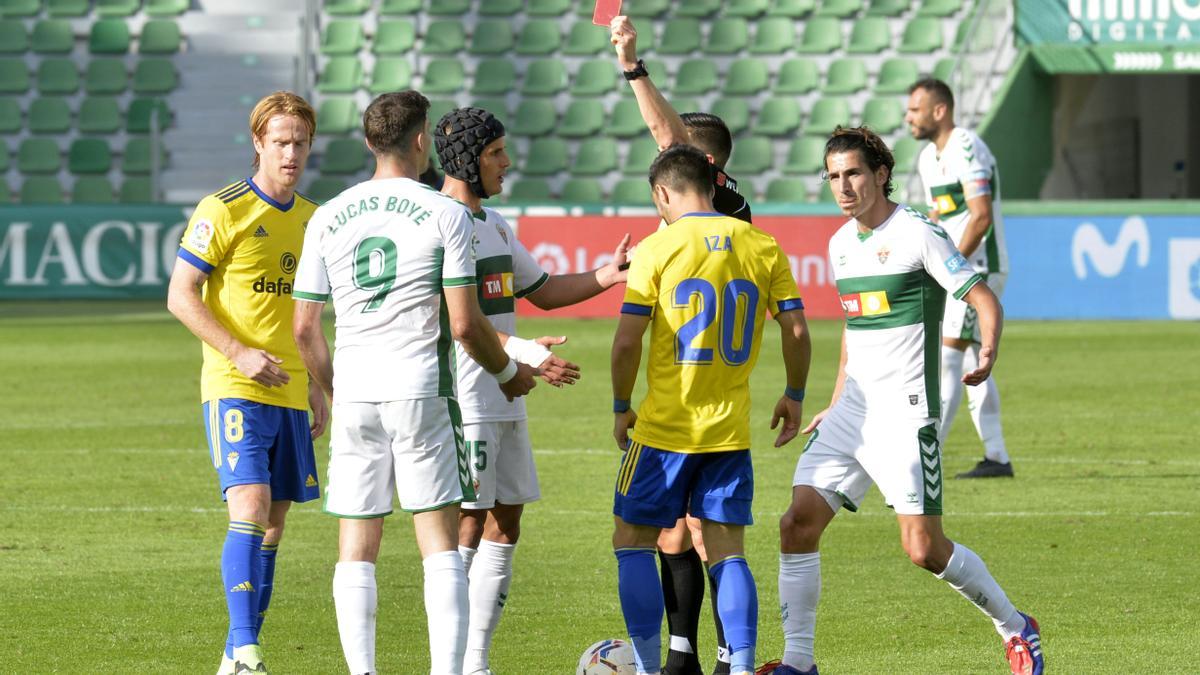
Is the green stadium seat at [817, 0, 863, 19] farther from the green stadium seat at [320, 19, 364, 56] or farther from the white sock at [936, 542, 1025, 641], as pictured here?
the white sock at [936, 542, 1025, 641]

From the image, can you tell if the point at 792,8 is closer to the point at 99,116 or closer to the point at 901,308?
the point at 99,116

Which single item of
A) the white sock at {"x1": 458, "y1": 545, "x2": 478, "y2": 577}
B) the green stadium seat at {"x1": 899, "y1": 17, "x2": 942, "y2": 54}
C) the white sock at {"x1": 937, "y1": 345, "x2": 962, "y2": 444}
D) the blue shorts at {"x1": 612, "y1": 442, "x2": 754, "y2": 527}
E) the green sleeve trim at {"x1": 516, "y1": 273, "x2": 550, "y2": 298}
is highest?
the green stadium seat at {"x1": 899, "y1": 17, "x2": 942, "y2": 54}

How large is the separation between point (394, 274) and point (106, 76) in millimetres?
24327

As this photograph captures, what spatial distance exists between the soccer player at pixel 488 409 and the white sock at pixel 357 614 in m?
0.68

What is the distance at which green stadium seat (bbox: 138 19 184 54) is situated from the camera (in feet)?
93.5

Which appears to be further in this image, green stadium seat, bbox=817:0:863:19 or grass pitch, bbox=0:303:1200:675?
green stadium seat, bbox=817:0:863:19

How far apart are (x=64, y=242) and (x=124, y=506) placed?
44.5 ft

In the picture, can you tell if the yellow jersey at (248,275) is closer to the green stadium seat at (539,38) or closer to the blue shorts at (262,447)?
the blue shorts at (262,447)

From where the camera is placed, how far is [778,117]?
2672 cm

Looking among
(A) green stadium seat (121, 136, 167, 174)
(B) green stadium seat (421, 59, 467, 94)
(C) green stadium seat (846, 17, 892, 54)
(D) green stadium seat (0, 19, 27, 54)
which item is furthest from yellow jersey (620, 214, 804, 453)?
(D) green stadium seat (0, 19, 27, 54)

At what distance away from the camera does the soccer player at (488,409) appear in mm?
5941

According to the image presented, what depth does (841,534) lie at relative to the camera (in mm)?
8727

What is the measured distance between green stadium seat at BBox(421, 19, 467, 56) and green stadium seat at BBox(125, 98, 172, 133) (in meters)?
4.37

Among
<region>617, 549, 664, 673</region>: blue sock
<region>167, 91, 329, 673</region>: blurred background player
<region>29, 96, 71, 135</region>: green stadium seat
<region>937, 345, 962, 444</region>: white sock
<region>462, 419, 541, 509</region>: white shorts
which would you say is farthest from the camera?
<region>29, 96, 71, 135</region>: green stadium seat
